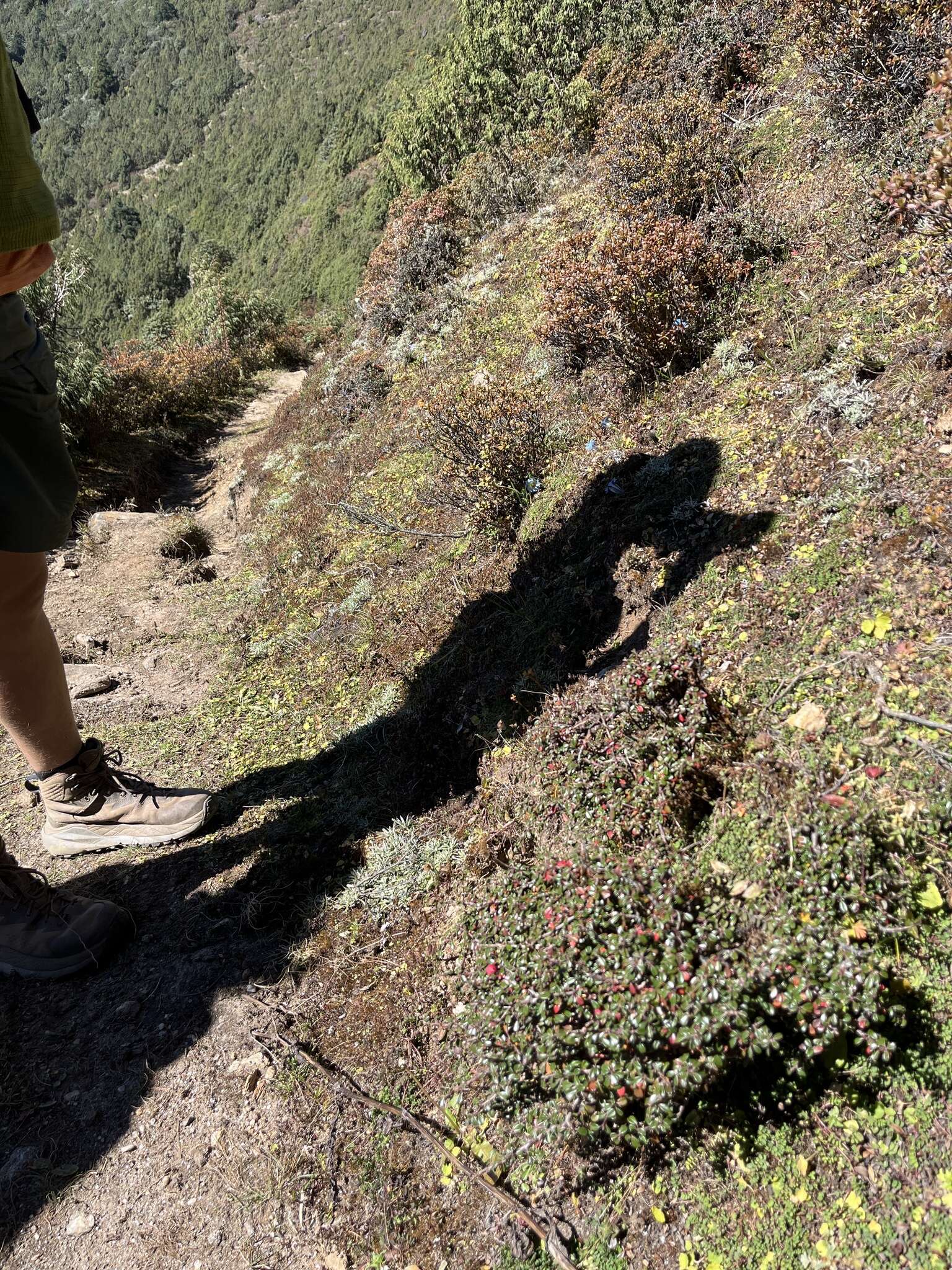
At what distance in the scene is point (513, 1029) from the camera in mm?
1840

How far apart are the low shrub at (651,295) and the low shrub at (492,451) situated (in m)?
0.64

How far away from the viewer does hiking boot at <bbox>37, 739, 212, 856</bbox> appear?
2.98m

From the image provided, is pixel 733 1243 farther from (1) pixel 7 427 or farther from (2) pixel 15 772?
(2) pixel 15 772

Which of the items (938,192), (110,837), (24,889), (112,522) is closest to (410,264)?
(112,522)

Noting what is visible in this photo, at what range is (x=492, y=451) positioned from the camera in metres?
4.54

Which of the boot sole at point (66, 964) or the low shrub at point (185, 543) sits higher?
the boot sole at point (66, 964)

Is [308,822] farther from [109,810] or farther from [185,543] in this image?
[185,543]

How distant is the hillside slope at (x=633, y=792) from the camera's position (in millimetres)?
1719

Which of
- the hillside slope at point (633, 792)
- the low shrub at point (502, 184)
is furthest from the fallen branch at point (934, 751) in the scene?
the low shrub at point (502, 184)

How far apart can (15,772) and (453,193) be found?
977cm

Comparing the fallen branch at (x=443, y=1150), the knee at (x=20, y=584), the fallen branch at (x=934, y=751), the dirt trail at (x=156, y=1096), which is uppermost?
the knee at (x=20, y=584)

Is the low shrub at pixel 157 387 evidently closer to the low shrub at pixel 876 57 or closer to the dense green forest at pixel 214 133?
the dense green forest at pixel 214 133

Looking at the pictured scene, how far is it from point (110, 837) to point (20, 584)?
46.4 inches

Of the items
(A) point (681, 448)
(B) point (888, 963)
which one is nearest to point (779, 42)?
(A) point (681, 448)
